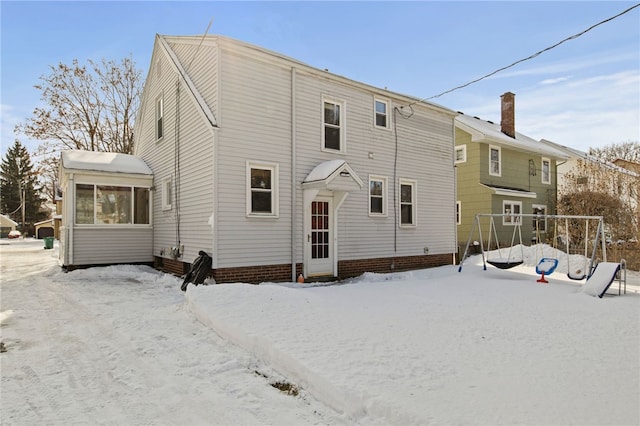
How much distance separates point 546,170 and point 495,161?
547cm

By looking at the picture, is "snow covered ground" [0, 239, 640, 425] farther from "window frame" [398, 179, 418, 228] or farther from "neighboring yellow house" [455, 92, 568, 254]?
"neighboring yellow house" [455, 92, 568, 254]

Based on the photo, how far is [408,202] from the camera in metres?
12.6

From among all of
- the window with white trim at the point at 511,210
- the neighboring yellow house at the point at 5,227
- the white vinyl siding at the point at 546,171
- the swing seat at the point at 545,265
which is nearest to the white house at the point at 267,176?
the swing seat at the point at 545,265

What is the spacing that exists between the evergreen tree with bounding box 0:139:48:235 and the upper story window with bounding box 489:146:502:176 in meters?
52.2

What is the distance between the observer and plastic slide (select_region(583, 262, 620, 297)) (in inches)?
314

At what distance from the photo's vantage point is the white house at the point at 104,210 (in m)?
11.3

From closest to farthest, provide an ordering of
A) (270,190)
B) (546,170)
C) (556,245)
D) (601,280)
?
(601,280) → (270,190) → (556,245) → (546,170)

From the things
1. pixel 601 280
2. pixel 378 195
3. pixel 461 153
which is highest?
pixel 461 153

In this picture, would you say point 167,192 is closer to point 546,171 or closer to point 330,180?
point 330,180

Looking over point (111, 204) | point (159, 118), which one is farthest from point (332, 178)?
point (111, 204)

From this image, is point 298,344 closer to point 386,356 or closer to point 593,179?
point 386,356

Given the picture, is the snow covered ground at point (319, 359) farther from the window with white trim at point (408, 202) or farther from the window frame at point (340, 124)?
the window with white trim at point (408, 202)

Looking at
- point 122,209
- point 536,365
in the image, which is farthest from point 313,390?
point 122,209

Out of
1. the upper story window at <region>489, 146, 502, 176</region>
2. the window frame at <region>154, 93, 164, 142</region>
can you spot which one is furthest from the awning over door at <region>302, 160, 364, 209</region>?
the upper story window at <region>489, 146, 502, 176</region>
